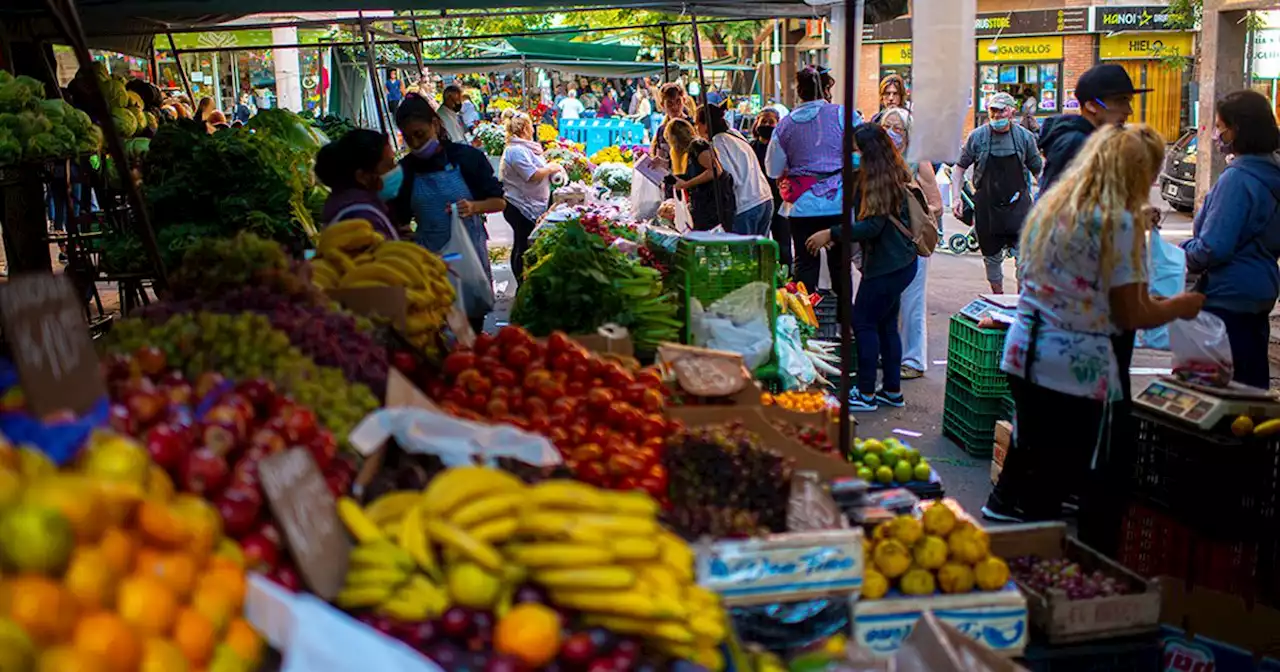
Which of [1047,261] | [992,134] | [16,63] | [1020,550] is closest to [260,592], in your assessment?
[1020,550]

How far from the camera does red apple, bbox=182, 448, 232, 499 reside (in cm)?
233

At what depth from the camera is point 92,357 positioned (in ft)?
8.45

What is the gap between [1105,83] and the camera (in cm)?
590

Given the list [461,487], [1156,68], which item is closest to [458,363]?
[461,487]

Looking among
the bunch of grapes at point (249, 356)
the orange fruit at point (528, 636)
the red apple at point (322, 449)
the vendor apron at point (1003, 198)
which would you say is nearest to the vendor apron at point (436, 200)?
the bunch of grapes at point (249, 356)

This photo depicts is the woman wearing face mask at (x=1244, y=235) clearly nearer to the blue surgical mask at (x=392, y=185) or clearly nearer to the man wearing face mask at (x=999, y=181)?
the man wearing face mask at (x=999, y=181)

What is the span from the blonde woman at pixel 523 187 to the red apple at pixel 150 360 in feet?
25.5

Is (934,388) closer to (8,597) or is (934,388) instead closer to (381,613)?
(381,613)

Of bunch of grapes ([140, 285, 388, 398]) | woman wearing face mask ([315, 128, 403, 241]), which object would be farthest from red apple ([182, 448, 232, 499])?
woman wearing face mask ([315, 128, 403, 241])

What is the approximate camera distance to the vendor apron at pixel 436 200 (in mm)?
6773

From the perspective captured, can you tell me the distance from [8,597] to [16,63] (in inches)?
320

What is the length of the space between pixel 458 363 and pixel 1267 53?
16.4 meters

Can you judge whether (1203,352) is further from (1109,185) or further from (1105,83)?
(1105,83)

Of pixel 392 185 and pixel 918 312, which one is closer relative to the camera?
pixel 392 185
